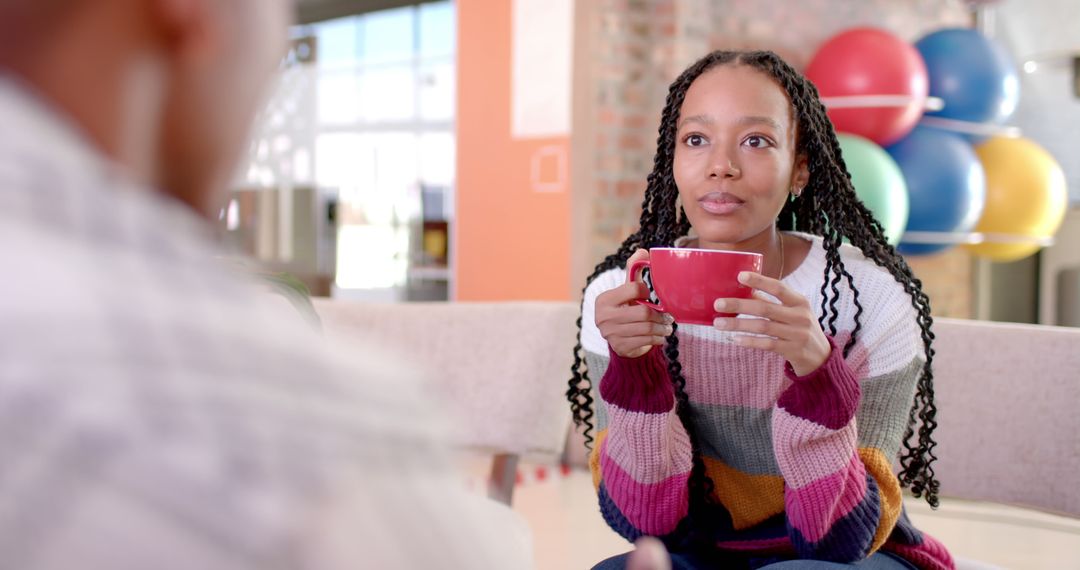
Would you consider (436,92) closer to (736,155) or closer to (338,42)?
(338,42)

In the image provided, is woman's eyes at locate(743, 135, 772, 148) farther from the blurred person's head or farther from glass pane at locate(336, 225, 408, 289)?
glass pane at locate(336, 225, 408, 289)

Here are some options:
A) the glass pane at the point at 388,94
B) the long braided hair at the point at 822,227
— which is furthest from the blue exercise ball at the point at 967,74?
the glass pane at the point at 388,94

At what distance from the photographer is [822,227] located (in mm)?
1596

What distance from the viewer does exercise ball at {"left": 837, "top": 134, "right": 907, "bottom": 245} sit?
4.37m

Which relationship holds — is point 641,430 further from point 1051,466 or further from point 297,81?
point 297,81

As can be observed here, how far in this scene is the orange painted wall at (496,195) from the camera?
579 centimetres

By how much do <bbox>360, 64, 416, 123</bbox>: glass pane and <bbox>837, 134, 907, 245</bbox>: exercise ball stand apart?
7012 millimetres

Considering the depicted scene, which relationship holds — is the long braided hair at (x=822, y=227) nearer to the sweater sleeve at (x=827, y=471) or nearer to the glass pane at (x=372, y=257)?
the sweater sleeve at (x=827, y=471)

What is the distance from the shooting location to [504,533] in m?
0.46

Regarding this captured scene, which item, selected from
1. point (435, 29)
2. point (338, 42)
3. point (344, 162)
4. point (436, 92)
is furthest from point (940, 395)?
point (338, 42)

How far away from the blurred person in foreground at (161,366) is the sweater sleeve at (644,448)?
38.3 inches

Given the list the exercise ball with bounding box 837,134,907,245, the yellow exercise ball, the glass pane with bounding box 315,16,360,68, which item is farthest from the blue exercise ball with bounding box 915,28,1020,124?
the glass pane with bounding box 315,16,360,68

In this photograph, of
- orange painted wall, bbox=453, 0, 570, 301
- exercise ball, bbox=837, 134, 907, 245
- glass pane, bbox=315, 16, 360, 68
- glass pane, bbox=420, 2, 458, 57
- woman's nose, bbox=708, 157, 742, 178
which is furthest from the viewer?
glass pane, bbox=315, 16, 360, 68

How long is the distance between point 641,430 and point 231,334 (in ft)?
3.52
